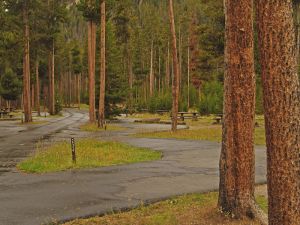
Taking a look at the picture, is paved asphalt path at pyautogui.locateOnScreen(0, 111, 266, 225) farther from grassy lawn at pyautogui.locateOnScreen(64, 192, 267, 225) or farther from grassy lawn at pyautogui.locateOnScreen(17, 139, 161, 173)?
grassy lawn at pyautogui.locateOnScreen(17, 139, 161, 173)

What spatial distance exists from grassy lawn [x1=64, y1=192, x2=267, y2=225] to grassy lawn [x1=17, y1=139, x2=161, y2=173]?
5805mm

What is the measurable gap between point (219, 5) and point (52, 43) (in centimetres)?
3207

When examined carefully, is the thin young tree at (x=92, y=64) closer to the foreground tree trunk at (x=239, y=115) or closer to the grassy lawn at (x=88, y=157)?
the grassy lawn at (x=88, y=157)

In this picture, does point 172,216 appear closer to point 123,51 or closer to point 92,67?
point 92,67

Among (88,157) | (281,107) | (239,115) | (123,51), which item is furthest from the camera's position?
(123,51)

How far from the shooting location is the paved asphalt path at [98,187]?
8.47 m

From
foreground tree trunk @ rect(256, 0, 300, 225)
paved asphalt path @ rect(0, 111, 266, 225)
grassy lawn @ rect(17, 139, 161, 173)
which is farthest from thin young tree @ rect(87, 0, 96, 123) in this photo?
foreground tree trunk @ rect(256, 0, 300, 225)

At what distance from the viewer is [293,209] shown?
4.88 m

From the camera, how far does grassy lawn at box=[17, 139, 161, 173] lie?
14.0 m

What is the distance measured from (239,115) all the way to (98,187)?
4.92 m

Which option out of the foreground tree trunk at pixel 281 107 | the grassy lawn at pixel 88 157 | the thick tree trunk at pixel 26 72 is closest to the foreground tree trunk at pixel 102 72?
the thick tree trunk at pixel 26 72

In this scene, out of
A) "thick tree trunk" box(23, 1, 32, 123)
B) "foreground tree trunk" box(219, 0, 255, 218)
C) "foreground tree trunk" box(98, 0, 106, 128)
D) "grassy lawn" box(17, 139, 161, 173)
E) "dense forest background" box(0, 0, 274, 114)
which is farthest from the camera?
"thick tree trunk" box(23, 1, 32, 123)

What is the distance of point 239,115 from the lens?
7414 mm

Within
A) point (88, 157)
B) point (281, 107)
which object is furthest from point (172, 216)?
point (88, 157)
